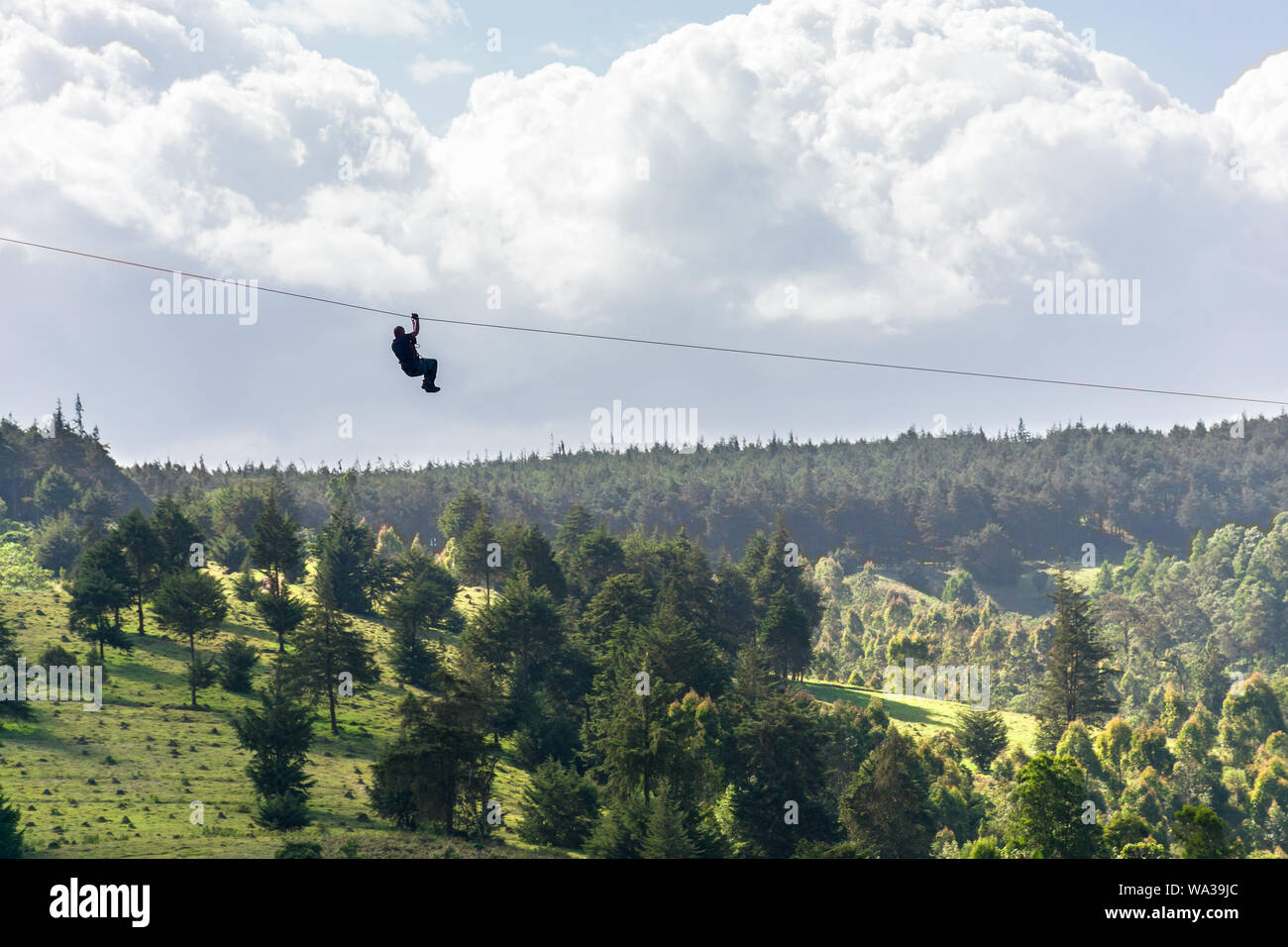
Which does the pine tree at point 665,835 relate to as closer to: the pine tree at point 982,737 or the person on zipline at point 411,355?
the person on zipline at point 411,355

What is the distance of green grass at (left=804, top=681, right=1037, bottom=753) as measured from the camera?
379 feet

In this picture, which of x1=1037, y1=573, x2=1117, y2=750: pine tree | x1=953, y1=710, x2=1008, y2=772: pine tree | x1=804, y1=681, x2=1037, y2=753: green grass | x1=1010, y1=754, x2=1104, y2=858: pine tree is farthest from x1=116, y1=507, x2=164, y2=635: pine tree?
x1=1037, y1=573, x2=1117, y2=750: pine tree

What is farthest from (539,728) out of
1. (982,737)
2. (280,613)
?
(982,737)

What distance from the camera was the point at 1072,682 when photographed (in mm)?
107562

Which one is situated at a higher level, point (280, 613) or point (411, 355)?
point (411, 355)

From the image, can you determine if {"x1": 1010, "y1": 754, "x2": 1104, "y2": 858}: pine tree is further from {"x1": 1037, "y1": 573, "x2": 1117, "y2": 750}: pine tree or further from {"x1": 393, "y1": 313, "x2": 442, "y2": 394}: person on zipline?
{"x1": 1037, "y1": 573, "x2": 1117, "y2": 750}: pine tree

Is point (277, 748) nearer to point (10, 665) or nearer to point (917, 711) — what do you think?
point (10, 665)

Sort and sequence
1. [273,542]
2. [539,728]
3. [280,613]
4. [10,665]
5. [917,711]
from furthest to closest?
[917,711] < [273,542] < [280,613] < [539,728] < [10,665]

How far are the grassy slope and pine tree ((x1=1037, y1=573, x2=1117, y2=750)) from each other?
53566 millimetres

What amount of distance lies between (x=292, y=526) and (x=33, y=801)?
45279 mm

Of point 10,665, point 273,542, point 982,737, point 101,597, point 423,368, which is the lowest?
point 982,737

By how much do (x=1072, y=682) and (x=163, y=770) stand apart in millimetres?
79745
